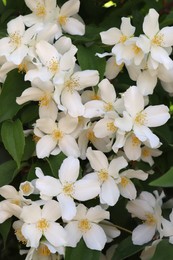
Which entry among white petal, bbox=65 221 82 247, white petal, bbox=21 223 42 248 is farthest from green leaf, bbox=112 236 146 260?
white petal, bbox=21 223 42 248

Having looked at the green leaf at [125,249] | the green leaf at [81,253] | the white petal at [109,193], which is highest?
the white petal at [109,193]

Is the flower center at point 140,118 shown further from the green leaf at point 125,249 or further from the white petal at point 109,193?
the green leaf at point 125,249

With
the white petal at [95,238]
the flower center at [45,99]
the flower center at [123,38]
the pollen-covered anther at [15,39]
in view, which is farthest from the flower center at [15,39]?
the white petal at [95,238]

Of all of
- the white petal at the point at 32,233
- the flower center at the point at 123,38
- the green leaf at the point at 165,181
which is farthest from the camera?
the flower center at the point at 123,38

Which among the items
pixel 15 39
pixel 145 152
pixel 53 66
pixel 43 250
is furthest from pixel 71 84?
pixel 43 250

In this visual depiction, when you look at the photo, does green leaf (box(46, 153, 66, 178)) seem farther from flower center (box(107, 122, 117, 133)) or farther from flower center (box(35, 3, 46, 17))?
flower center (box(35, 3, 46, 17))
